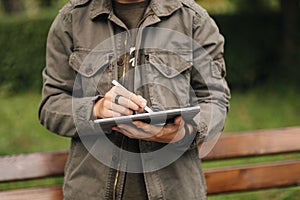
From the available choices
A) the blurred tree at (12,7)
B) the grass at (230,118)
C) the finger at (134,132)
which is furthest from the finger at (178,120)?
the blurred tree at (12,7)

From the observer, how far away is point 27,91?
380 inches

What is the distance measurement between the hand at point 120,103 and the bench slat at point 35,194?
116 cm

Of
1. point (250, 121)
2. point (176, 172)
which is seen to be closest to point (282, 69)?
point (250, 121)

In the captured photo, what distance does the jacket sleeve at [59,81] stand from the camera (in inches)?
93.5

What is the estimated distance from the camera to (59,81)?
2.40m

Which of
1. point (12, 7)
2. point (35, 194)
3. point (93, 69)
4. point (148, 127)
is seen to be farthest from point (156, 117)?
point (12, 7)

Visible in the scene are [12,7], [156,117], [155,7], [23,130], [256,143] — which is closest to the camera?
[156,117]

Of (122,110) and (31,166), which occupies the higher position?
(122,110)

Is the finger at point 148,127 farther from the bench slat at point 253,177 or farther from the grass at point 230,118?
the grass at point 230,118

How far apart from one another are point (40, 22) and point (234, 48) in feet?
11.4

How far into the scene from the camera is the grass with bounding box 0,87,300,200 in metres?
7.07

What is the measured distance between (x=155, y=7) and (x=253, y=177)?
1777 mm

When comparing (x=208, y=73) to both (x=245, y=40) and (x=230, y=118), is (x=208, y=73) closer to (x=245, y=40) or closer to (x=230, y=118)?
(x=230, y=118)

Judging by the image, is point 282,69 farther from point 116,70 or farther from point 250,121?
point 116,70
